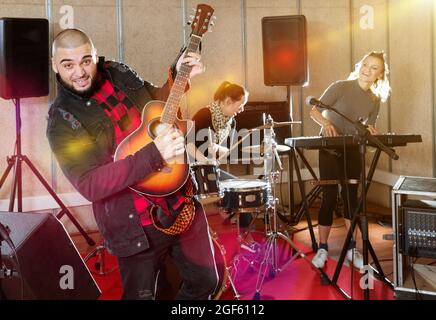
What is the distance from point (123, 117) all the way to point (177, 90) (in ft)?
0.83

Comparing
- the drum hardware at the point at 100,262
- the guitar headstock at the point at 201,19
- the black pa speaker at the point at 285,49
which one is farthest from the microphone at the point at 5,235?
the black pa speaker at the point at 285,49

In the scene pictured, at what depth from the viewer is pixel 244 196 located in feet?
11.8

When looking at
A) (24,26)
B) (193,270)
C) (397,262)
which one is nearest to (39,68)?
(24,26)

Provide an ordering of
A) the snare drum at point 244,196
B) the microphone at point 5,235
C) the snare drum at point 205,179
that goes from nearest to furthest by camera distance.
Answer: the microphone at point 5,235 → the snare drum at point 205,179 → the snare drum at point 244,196

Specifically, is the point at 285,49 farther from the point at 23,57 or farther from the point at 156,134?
the point at 156,134

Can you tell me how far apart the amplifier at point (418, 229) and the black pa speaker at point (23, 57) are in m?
3.05

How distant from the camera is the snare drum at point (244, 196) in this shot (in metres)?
3.61

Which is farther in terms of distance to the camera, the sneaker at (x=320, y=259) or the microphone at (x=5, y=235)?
the sneaker at (x=320, y=259)

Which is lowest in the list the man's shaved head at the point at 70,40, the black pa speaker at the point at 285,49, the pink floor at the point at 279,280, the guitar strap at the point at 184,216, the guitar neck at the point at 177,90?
the pink floor at the point at 279,280

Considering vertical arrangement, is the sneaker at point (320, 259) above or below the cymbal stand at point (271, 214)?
below


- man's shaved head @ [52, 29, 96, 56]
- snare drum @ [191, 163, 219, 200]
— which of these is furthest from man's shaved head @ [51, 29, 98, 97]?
snare drum @ [191, 163, 219, 200]

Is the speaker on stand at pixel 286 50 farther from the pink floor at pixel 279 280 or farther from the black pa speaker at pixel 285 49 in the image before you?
the pink floor at pixel 279 280
